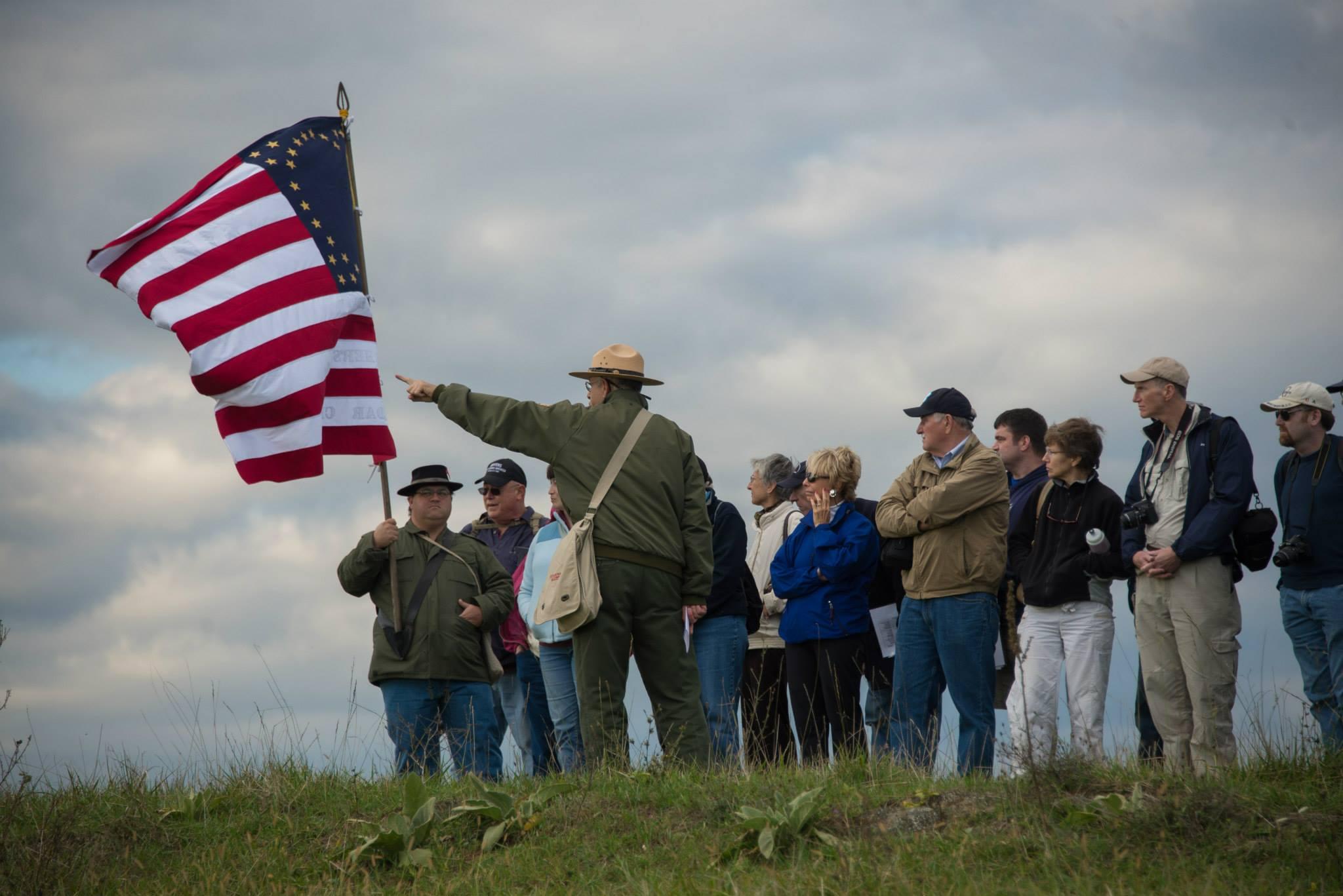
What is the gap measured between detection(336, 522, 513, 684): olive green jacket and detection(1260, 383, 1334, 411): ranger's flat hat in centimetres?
527

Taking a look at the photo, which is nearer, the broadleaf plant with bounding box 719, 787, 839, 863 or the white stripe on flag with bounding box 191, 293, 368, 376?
the broadleaf plant with bounding box 719, 787, 839, 863

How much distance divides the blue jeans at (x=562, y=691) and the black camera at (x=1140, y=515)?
3.71 meters

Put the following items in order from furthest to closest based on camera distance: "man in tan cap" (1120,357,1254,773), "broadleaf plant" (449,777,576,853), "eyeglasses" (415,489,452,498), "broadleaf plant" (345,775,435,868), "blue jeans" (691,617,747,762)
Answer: "eyeglasses" (415,489,452,498) < "blue jeans" (691,617,747,762) < "man in tan cap" (1120,357,1254,773) < "broadleaf plant" (449,777,576,853) < "broadleaf plant" (345,775,435,868)

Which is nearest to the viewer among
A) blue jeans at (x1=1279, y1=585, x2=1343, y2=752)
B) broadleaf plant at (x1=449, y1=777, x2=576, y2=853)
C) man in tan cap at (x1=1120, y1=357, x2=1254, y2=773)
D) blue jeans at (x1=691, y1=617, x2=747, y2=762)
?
broadleaf plant at (x1=449, y1=777, x2=576, y2=853)

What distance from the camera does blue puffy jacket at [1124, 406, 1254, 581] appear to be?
6.98m

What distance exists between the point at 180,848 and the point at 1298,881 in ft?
18.1

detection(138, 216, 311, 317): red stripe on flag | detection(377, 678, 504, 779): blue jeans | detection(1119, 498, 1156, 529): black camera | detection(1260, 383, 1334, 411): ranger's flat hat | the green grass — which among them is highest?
detection(138, 216, 311, 317): red stripe on flag

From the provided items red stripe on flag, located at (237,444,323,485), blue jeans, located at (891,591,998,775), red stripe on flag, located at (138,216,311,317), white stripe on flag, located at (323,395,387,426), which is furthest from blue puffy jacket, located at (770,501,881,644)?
red stripe on flag, located at (138,216,311,317)

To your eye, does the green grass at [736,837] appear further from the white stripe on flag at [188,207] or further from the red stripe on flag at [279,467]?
the white stripe on flag at [188,207]

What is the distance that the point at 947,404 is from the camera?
26.6 feet

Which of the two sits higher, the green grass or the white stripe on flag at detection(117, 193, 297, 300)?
the white stripe on flag at detection(117, 193, 297, 300)

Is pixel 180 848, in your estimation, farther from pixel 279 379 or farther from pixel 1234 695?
pixel 1234 695

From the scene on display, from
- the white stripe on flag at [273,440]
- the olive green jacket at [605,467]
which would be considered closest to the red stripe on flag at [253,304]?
the white stripe on flag at [273,440]

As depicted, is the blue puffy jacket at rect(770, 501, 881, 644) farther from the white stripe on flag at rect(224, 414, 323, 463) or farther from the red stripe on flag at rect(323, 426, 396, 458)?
the white stripe on flag at rect(224, 414, 323, 463)
